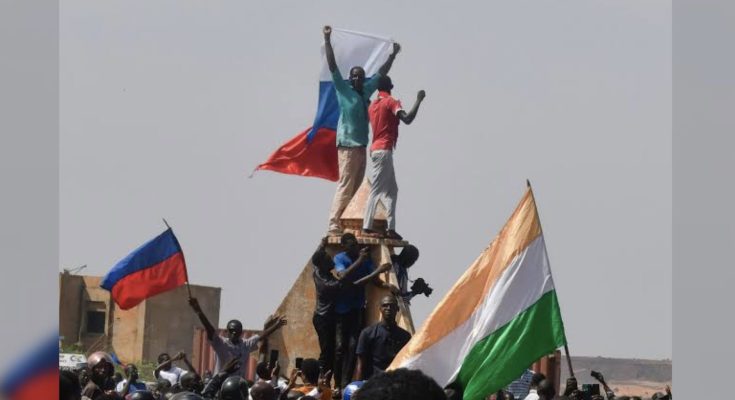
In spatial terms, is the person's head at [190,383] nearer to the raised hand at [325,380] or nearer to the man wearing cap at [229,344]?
the man wearing cap at [229,344]

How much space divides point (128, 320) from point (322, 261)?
2140 centimetres

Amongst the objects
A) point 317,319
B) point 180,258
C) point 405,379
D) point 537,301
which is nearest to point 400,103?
point 317,319

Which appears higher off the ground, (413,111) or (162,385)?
(413,111)

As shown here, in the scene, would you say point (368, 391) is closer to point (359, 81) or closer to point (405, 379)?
point (405, 379)

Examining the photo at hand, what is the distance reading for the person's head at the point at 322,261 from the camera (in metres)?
14.2

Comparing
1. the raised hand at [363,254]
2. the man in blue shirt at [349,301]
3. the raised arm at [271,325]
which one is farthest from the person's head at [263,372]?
the raised hand at [363,254]

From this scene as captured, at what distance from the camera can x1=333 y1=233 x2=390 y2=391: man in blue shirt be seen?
14.2m

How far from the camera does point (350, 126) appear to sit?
1510 cm

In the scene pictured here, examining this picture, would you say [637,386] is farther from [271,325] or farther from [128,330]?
[271,325]

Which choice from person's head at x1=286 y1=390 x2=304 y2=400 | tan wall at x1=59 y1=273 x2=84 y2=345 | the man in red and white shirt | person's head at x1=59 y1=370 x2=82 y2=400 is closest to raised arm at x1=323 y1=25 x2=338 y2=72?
the man in red and white shirt

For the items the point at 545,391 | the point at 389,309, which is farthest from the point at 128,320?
the point at 545,391

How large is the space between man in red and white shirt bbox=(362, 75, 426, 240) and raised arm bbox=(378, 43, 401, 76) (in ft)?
2.00

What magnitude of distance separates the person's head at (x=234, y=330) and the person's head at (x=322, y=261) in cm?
95

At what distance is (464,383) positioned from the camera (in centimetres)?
1005
